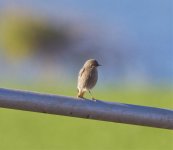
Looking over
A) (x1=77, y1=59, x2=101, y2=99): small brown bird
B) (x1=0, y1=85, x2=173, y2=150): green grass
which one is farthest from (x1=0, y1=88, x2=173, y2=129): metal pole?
(x1=0, y1=85, x2=173, y2=150): green grass

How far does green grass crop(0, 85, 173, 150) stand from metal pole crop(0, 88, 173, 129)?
20.7 feet

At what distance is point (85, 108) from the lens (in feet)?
8.36

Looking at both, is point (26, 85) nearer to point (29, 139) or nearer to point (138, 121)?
point (29, 139)

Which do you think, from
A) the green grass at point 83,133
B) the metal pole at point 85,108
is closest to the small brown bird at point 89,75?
the metal pole at point 85,108

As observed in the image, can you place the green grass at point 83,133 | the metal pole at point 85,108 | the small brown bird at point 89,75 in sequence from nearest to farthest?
the metal pole at point 85,108 < the small brown bird at point 89,75 < the green grass at point 83,133

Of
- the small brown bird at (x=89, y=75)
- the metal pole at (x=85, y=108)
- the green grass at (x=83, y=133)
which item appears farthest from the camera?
the green grass at (x=83, y=133)

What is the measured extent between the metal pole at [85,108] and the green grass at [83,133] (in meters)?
6.32

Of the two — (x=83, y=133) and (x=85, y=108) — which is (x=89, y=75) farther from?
(x=83, y=133)

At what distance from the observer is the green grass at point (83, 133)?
32.4 ft

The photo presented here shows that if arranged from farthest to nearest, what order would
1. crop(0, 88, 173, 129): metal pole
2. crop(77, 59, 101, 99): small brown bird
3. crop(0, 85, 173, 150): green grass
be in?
crop(0, 85, 173, 150): green grass → crop(77, 59, 101, 99): small brown bird → crop(0, 88, 173, 129): metal pole

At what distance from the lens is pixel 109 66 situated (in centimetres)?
2731

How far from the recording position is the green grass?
388 inches

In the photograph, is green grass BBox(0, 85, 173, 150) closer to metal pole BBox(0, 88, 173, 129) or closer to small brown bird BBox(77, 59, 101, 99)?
small brown bird BBox(77, 59, 101, 99)

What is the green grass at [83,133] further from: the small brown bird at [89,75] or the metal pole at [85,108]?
the metal pole at [85,108]
